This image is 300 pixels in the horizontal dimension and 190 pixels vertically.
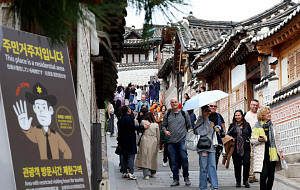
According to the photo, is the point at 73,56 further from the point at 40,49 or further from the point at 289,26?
the point at 289,26

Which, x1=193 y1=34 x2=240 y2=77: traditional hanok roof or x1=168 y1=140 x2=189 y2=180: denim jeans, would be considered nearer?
x1=168 y1=140 x2=189 y2=180: denim jeans

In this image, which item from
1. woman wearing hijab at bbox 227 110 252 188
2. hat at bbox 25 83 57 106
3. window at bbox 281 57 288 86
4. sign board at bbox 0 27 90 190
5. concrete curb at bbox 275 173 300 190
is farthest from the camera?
window at bbox 281 57 288 86

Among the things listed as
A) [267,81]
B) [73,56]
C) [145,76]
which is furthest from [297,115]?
[145,76]

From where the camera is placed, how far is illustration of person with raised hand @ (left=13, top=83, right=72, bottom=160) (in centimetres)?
448

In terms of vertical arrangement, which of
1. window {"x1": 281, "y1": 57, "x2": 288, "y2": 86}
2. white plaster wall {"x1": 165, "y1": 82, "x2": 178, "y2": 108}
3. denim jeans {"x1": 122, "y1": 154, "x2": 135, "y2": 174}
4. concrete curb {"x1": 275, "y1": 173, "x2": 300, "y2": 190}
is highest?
white plaster wall {"x1": 165, "y1": 82, "x2": 178, "y2": 108}

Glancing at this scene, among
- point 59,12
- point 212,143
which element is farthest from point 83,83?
point 59,12

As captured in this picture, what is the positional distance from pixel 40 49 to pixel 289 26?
998 cm

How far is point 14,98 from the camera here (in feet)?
14.3

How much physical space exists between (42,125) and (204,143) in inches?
245

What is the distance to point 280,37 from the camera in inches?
582

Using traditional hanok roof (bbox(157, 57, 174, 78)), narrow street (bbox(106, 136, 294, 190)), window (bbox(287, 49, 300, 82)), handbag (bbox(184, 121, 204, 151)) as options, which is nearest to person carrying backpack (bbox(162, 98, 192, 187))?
narrow street (bbox(106, 136, 294, 190))

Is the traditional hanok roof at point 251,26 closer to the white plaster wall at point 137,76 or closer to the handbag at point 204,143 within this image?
the handbag at point 204,143

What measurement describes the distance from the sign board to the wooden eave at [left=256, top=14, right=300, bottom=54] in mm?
8855

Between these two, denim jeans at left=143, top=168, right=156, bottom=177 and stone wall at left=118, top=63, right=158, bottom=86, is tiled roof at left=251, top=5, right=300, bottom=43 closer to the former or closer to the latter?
denim jeans at left=143, top=168, right=156, bottom=177
